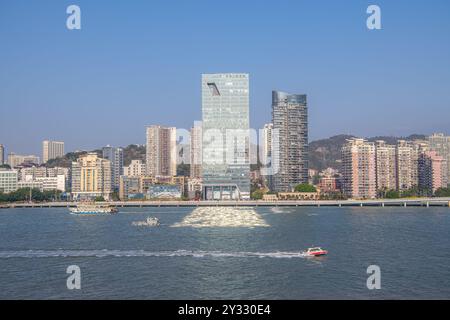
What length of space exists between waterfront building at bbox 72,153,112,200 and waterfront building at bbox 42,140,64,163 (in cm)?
6148

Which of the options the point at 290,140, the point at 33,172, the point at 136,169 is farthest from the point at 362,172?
the point at 33,172

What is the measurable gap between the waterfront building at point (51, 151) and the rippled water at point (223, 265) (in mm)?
146143

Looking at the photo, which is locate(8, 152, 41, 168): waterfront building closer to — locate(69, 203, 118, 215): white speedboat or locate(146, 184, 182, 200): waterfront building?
locate(146, 184, 182, 200): waterfront building

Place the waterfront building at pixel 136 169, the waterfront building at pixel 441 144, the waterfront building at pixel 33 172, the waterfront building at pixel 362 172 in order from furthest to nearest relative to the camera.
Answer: the waterfront building at pixel 33 172
the waterfront building at pixel 136 169
the waterfront building at pixel 441 144
the waterfront building at pixel 362 172

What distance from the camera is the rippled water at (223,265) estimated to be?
1656 cm

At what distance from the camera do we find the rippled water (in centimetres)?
1656

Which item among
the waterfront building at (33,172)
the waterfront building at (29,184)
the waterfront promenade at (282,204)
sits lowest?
the waterfront promenade at (282,204)

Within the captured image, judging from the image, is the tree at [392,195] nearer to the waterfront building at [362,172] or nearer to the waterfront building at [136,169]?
the waterfront building at [362,172]

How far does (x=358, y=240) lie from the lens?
100.0ft

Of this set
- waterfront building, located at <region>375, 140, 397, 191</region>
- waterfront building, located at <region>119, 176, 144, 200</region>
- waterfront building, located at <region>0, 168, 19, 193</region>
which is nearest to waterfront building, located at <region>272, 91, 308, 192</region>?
waterfront building, located at <region>375, 140, 397, 191</region>

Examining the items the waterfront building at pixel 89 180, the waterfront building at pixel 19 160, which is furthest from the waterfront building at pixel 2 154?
the waterfront building at pixel 89 180

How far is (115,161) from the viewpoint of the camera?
13125 cm
